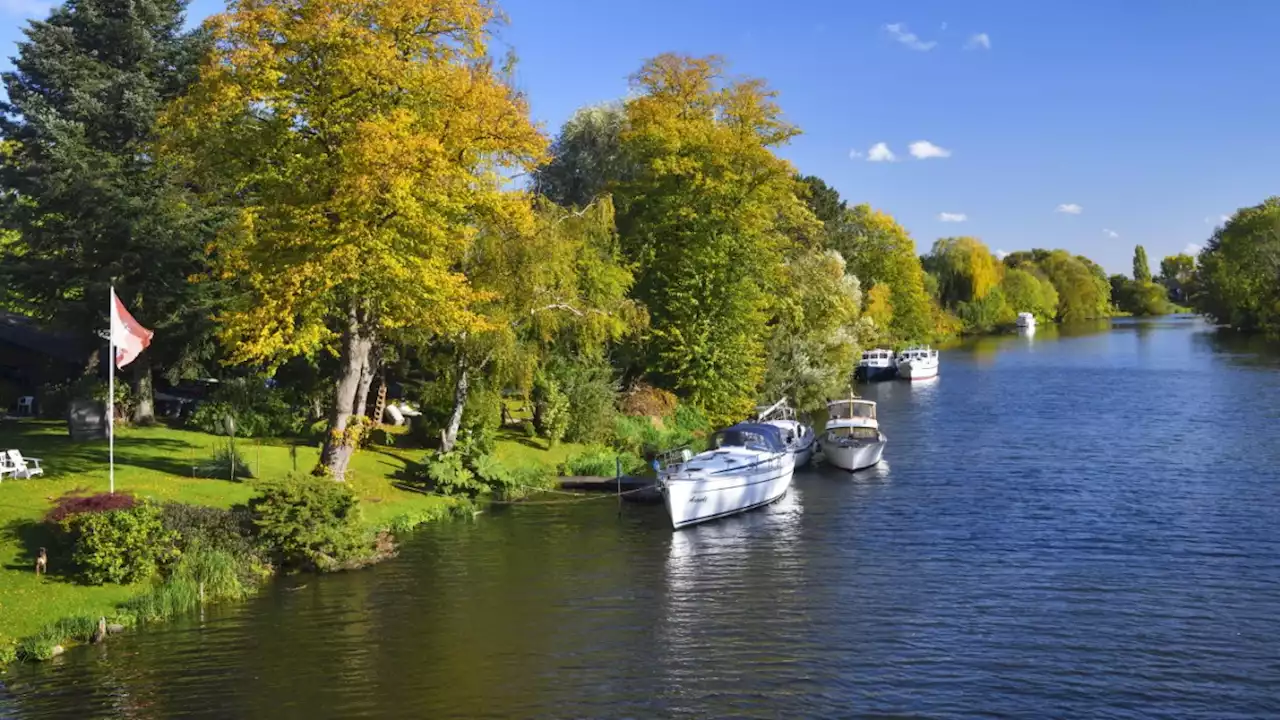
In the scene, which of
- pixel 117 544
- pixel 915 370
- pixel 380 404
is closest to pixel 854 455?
pixel 380 404

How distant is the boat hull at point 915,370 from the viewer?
83500 millimetres

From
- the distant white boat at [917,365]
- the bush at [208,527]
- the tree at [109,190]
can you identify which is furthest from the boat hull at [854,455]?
the distant white boat at [917,365]

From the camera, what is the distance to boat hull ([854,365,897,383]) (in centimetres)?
8756

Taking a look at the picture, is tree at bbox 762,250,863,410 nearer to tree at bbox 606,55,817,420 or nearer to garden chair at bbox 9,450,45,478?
tree at bbox 606,55,817,420

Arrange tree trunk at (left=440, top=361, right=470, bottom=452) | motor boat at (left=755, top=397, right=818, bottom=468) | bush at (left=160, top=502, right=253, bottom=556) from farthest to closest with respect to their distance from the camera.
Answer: motor boat at (left=755, top=397, right=818, bottom=468) < tree trunk at (left=440, top=361, right=470, bottom=452) < bush at (left=160, top=502, right=253, bottom=556)

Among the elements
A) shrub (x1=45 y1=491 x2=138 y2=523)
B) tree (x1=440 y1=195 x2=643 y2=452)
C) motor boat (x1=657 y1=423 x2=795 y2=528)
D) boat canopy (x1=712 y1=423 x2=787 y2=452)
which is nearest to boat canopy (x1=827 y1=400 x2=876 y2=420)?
boat canopy (x1=712 y1=423 x2=787 y2=452)

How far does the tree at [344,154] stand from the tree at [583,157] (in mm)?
32923

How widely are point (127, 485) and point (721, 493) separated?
18.3 meters

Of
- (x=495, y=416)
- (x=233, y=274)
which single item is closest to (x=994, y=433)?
(x=495, y=416)

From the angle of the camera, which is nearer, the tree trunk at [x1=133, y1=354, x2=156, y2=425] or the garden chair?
the garden chair

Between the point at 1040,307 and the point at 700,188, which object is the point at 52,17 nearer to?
the point at 700,188

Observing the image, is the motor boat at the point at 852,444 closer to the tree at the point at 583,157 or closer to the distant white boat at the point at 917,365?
the tree at the point at 583,157

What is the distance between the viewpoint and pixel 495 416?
39562 millimetres

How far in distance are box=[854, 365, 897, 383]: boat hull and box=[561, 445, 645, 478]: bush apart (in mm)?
49746
